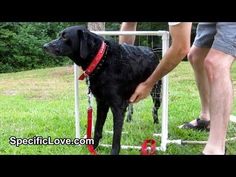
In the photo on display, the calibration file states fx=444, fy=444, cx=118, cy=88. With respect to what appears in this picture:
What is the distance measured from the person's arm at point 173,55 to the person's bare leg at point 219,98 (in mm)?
199

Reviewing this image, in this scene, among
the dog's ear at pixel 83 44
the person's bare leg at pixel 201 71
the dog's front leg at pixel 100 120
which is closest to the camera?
the dog's ear at pixel 83 44

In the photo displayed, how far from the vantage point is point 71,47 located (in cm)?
313

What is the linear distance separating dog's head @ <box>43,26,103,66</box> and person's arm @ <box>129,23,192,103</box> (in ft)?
1.44

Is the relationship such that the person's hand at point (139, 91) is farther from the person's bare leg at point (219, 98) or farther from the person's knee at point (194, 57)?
the person's knee at point (194, 57)

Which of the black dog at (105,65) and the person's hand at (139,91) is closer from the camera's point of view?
the black dog at (105,65)

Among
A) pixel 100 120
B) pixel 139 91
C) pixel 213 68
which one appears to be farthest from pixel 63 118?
pixel 213 68

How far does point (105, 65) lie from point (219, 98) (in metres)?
0.81

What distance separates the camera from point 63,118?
184 inches

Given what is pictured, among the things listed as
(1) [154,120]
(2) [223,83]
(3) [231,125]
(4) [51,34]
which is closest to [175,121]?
(1) [154,120]

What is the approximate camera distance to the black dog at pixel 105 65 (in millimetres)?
3078

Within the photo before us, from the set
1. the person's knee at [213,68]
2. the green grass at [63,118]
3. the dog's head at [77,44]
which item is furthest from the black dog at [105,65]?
the person's knee at [213,68]

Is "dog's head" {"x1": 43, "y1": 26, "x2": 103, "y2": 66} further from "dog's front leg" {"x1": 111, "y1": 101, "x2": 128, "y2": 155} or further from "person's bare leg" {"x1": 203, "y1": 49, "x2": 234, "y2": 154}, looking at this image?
"person's bare leg" {"x1": 203, "y1": 49, "x2": 234, "y2": 154}

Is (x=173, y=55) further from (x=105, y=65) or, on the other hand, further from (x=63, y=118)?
(x=63, y=118)

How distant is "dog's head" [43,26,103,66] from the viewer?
10.1 ft
